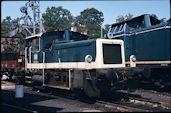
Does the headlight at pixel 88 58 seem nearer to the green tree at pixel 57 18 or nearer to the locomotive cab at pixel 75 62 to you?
the locomotive cab at pixel 75 62

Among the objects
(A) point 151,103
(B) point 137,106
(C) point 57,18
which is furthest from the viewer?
(C) point 57,18

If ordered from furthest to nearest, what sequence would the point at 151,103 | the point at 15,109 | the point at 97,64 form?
the point at 97,64 < the point at 151,103 < the point at 15,109

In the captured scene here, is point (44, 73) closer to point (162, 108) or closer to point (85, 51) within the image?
point (85, 51)

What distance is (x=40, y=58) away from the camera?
10.2 metres

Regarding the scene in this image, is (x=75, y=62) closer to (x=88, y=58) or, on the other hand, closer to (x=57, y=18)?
(x=88, y=58)

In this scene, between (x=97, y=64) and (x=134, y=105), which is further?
(x=97, y=64)

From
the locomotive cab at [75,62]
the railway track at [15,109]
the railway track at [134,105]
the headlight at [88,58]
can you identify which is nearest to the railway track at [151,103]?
the railway track at [134,105]

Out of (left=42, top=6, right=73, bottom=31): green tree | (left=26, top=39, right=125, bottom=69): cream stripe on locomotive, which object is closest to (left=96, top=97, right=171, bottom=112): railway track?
(left=26, top=39, right=125, bottom=69): cream stripe on locomotive

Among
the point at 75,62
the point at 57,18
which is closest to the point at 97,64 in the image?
the point at 75,62

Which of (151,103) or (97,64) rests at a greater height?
(97,64)

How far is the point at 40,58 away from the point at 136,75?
486cm

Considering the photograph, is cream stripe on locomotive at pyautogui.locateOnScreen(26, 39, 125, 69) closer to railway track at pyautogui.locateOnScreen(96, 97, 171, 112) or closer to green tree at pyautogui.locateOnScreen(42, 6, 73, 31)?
railway track at pyautogui.locateOnScreen(96, 97, 171, 112)

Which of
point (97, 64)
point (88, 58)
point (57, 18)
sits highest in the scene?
point (57, 18)

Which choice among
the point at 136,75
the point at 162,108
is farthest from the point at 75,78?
the point at 162,108
